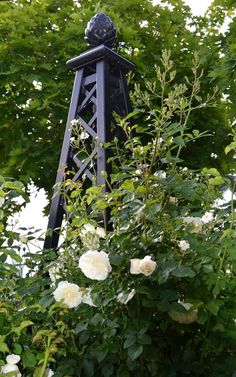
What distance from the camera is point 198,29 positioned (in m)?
6.66

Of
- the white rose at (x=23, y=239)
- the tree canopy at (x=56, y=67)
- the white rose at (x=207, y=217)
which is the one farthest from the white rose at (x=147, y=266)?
the tree canopy at (x=56, y=67)

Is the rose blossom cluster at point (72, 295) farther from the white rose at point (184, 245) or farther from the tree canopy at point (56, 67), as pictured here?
the tree canopy at point (56, 67)

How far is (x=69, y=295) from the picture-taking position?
1485 mm

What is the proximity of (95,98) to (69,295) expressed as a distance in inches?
45.6

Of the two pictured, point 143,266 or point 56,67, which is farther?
point 56,67

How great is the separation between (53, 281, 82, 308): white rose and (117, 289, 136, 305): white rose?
0.14 meters

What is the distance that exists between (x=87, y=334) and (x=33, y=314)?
0.78 ft

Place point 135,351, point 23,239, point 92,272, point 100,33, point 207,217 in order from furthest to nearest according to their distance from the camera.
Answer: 1. point 100,33
2. point 23,239
3. point 207,217
4. point 92,272
5. point 135,351

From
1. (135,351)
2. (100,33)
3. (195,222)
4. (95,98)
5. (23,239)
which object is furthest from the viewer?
(100,33)

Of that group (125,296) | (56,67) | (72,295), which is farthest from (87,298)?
(56,67)

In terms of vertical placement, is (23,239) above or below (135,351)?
above

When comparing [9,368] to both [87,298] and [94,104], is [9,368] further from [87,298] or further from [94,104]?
[94,104]

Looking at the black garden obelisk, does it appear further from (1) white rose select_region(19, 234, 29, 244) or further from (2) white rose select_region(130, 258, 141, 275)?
(2) white rose select_region(130, 258, 141, 275)

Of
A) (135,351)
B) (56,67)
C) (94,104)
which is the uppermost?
(56,67)
